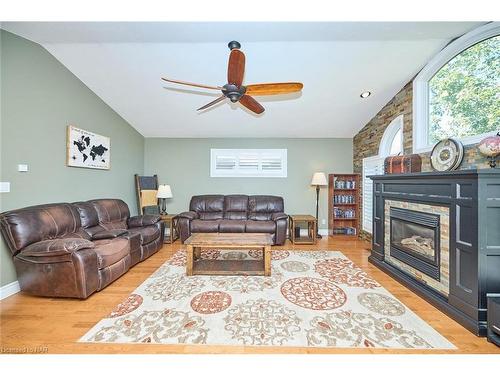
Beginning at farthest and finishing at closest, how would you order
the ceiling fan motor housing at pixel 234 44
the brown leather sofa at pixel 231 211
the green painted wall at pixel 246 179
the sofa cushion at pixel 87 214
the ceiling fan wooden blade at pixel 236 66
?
the green painted wall at pixel 246 179
the brown leather sofa at pixel 231 211
the sofa cushion at pixel 87 214
the ceiling fan motor housing at pixel 234 44
the ceiling fan wooden blade at pixel 236 66

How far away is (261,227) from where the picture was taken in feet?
13.6

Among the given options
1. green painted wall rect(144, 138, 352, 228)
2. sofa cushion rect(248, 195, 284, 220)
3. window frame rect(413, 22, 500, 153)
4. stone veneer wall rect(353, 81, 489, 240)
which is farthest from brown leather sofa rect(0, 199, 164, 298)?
window frame rect(413, 22, 500, 153)

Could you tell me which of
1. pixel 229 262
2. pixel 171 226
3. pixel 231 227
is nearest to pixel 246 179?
pixel 231 227

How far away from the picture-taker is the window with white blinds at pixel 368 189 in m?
4.31

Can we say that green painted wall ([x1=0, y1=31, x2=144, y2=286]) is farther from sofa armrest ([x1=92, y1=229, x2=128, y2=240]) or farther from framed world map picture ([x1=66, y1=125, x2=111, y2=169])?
sofa armrest ([x1=92, y1=229, x2=128, y2=240])

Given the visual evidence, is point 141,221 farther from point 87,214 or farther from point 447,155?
point 447,155

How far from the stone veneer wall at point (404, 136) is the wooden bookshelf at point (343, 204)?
0.65 ft

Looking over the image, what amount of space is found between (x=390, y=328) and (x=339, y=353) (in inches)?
24.5

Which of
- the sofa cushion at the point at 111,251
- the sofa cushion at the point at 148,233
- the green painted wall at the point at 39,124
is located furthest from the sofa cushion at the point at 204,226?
the green painted wall at the point at 39,124

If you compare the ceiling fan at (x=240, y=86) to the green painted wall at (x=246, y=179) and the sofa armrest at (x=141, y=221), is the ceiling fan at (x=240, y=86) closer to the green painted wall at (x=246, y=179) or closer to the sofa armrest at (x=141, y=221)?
the sofa armrest at (x=141, y=221)

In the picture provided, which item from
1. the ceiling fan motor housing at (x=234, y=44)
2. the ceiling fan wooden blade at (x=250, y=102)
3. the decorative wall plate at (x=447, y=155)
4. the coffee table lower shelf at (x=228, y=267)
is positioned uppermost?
the ceiling fan motor housing at (x=234, y=44)

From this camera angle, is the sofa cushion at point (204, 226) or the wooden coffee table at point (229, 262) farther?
the sofa cushion at point (204, 226)

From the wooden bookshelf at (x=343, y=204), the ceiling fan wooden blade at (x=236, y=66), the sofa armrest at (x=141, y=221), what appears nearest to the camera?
the ceiling fan wooden blade at (x=236, y=66)

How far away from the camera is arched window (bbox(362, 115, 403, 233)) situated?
3.80 m
